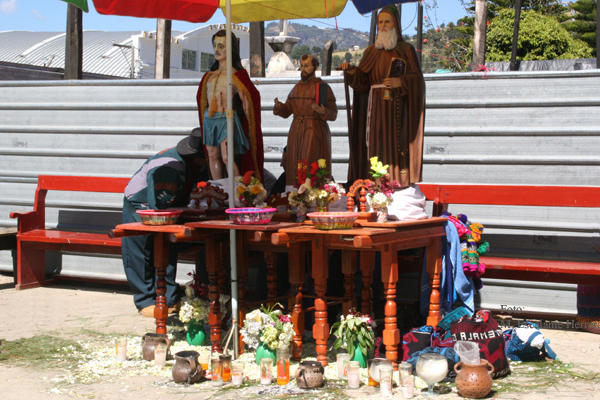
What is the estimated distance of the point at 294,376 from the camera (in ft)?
16.3

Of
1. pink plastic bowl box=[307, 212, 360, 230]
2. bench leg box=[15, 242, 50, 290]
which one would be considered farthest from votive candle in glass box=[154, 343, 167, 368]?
bench leg box=[15, 242, 50, 290]

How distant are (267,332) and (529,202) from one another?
2.84 m

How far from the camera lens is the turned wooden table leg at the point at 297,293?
17.7 ft

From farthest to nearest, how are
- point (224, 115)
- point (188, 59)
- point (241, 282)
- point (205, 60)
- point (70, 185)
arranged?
1. point (205, 60)
2. point (188, 59)
3. point (70, 185)
4. point (224, 115)
5. point (241, 282)

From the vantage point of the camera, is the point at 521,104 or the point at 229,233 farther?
the point at 521,104

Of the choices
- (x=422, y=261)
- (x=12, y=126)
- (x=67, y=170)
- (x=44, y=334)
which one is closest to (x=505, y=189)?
(x=422, y=261)

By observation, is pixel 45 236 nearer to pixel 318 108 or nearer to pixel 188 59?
pixel 318 108

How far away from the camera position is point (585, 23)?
2342 centimetres

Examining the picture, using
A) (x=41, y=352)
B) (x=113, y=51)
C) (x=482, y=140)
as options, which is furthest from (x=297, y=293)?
(x=113, y=51)

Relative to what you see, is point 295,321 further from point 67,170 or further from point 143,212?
point 67,170

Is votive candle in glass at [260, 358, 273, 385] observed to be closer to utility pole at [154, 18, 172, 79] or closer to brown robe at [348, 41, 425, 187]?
brown robe at [348, 41, 425, 187]

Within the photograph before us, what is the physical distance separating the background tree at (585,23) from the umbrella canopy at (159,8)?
1953 centimetres

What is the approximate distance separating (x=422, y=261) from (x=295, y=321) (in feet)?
4.76

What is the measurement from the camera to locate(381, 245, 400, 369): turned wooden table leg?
500cm
